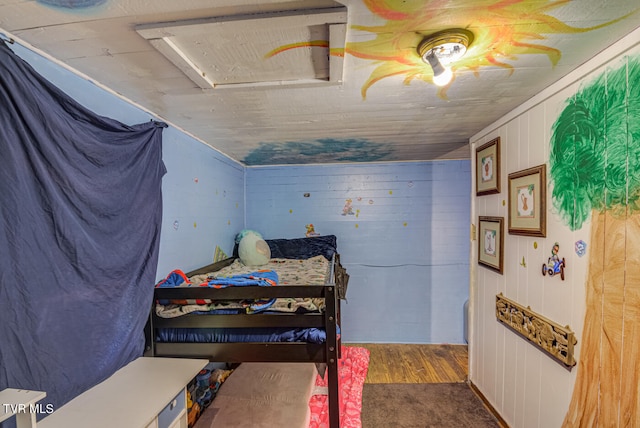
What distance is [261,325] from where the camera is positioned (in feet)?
5.24

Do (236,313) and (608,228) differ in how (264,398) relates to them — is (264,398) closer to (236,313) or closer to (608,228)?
(236,313)

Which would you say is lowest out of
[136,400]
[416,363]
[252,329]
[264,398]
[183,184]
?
[416,363]

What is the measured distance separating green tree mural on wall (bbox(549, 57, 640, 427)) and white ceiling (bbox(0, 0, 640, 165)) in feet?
0.80

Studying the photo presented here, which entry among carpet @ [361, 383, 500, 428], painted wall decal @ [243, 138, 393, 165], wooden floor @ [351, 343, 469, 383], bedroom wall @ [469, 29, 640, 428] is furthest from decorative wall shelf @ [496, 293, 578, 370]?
painted wall decal @ [243, 138, 393, 165]

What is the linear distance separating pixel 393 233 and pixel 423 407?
1.92 m

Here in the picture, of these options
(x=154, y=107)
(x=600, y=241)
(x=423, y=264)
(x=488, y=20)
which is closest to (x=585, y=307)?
(x=600, y=241)

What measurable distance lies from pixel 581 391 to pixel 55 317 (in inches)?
96.8

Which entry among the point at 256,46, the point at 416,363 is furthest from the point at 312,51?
the point at 416,363

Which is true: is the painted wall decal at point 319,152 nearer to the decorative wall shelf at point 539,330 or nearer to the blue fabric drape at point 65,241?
the blue fabric drape at point 65,241

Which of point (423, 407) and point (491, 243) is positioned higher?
point (491, 243)

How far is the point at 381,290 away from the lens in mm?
3660

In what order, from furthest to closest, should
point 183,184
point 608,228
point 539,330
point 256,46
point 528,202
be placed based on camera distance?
1. point 183,184
2. point 528,202
3. point 539,330
4. point 608,228
5. point 256,46

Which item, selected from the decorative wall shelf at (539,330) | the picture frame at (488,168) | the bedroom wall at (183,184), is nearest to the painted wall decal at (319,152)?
the bedroom wall at (183,184)

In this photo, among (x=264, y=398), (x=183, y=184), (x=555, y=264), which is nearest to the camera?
(x=555, y=264)
